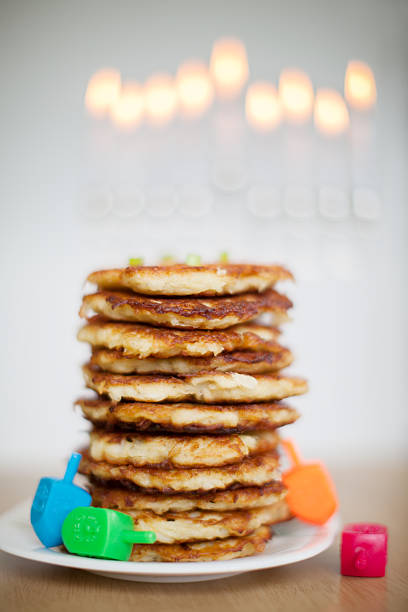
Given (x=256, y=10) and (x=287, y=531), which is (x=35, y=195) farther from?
(x=287, y=531)

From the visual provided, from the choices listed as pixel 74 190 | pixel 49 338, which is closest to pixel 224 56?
pixel 74 190

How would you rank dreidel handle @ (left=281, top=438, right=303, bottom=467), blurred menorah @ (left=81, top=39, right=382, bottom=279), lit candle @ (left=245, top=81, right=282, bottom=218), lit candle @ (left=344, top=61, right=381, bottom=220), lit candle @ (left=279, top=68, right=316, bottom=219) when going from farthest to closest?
lit candle @ (left=279, top=68, right=316, bottom=219)
lit candle @ (left=344, top=61, right=381, bottom=220)
lit candle @ (left=245, top=81, right=282, bottom=218)
blurred menorah @ (left=81, top=39, right=382, bottom=279)
dreidel handle @ (left=281, top=438, right=303, bottom=467)

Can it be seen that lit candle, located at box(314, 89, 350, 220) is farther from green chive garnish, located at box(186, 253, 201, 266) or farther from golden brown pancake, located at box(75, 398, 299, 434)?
golden brown pancake, located at box(75, 398, 299, 434)

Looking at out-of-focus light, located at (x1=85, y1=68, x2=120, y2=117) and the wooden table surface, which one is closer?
the wooden table surface

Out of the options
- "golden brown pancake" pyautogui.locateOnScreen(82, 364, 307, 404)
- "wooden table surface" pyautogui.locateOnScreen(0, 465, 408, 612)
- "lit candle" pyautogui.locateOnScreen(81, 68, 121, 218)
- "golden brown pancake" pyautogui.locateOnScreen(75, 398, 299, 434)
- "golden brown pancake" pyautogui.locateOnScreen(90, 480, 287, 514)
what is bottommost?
"wooden table surface" pyautogui.locateOnScreen(0, 465, 408, 612)

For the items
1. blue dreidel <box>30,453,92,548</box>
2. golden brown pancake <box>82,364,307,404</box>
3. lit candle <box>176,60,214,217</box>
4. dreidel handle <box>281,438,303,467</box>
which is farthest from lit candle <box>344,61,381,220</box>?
blue dreidel <box>30,453,92,548</box>

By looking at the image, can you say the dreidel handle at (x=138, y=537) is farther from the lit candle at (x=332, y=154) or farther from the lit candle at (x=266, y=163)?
the lit candle at (x=266, y=163)

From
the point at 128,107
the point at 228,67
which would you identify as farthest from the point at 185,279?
the point at 128,107
